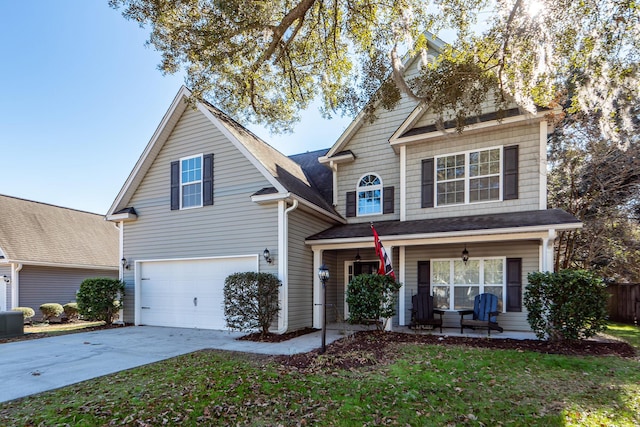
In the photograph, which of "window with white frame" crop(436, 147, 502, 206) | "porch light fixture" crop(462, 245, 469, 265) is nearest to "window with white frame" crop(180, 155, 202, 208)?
"window with white frame" crop(436, 147, 502, 206)

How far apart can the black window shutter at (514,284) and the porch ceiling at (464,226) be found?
1412 millimetres

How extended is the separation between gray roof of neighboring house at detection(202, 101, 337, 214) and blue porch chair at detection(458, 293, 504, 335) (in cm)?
504

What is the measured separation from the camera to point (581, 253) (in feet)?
49.6

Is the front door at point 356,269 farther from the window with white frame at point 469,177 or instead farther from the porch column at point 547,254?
the porch column at point 547,254

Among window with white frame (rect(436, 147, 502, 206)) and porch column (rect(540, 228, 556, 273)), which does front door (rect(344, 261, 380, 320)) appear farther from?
porch column (rect(540, 228, 556, 273))

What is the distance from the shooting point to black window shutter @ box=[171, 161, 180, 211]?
11281 mm

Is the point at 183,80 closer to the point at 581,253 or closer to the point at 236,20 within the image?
the point at 236,20

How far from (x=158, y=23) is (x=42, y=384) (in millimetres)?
7449

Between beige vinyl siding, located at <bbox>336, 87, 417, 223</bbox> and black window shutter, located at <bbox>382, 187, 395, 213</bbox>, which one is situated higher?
beige vinyl siding, located at <bbox>336, 87, 417, 223</bbox>

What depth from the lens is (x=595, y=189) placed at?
13773 mm

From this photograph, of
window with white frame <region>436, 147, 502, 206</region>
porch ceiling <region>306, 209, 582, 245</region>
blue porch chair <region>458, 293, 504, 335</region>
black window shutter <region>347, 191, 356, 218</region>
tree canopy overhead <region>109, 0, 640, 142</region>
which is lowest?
blue porch chair <region>458, 293, 504, 335</region>

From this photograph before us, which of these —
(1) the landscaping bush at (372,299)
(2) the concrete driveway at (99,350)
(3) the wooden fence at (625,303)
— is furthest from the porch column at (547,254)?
(3) the wooden fence at (625,303)

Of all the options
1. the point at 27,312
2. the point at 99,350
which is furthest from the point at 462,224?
the point at 27,312

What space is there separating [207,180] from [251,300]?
4100 mm
